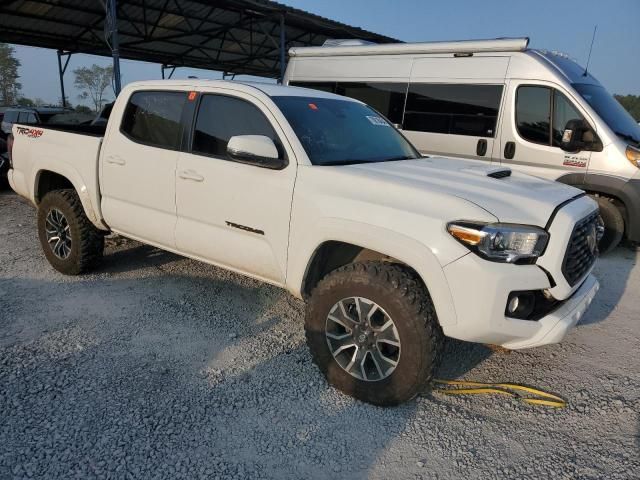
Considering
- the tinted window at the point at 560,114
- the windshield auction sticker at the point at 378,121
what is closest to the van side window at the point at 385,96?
the tinted window at the point at 560,114

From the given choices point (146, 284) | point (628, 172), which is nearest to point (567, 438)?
point (146, 284)

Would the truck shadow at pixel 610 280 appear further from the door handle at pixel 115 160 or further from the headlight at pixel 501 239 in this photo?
the door handle at pixel 115 160

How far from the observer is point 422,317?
8.47ft

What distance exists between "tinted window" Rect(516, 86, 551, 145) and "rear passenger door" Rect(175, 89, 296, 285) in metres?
4.07

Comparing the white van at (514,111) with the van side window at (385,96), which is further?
the van side window at (385,96)

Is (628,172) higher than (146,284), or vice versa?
(628,172)

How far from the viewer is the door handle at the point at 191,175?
11.6 feet

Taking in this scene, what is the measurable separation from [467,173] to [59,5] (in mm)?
14658

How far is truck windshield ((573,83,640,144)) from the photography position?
5703 mm

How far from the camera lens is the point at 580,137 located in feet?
18.6

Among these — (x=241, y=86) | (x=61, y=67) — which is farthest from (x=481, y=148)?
(x=61, y=67)

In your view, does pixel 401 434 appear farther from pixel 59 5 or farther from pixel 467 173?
pixel 59 5

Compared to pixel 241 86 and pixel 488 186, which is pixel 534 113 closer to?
pixel 488 186

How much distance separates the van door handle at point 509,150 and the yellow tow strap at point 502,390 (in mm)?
3863
